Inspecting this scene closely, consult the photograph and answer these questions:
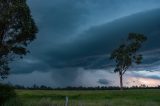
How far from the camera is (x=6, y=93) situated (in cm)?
4284

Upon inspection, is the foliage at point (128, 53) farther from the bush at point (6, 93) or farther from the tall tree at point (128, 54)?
the bush at point (6, 93)

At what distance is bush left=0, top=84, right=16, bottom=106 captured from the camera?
41.9 m

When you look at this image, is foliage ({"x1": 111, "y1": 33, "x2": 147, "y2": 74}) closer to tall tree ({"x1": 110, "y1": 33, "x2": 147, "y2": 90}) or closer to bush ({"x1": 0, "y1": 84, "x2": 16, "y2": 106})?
tall tree ({"x1": 110, "y1": 33, "x2": 147, "y2": 90})

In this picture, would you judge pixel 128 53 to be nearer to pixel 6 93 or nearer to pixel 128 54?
pixel 128 54

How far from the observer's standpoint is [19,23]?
47.1m

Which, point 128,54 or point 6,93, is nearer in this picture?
point 6,93

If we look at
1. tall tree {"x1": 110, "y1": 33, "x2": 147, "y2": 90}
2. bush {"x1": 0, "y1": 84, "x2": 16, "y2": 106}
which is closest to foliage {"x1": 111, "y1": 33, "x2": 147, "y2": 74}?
tall tree {"x1": 110, "y1": 33, "x2": 147, "y2": 90}

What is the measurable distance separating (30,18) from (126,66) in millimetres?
57425

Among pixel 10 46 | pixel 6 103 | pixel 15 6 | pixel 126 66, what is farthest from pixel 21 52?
pixel 126 66

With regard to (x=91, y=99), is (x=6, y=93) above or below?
below

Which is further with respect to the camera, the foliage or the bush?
the foliage

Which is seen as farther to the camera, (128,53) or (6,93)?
(128,53)

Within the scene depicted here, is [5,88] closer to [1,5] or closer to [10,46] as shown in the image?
[10,46]

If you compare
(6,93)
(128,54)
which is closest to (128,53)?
(128,54)
